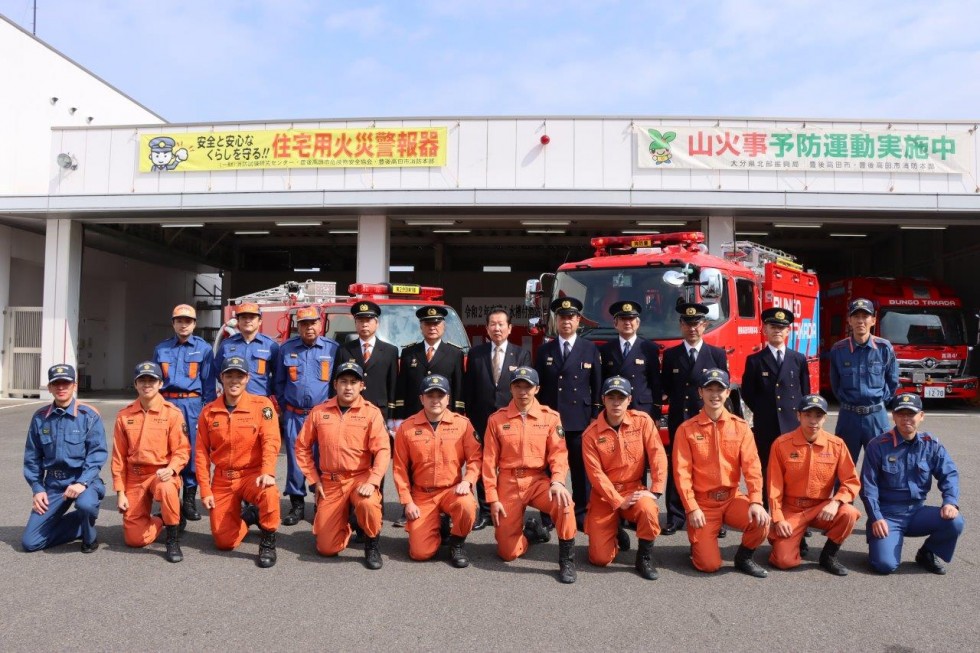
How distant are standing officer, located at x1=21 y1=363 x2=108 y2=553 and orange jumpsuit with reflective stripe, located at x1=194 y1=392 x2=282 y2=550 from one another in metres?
0.82

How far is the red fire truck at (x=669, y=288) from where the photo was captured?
746 cm

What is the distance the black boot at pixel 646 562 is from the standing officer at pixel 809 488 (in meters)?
0.88

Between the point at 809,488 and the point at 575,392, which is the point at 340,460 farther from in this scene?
the point at 809,488

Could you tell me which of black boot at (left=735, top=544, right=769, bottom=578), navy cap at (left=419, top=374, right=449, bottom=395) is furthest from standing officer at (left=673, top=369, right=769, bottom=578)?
navy cap at (left=419, top=374, right=449, bottom=395)

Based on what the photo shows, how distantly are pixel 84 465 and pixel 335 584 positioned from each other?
91.6 inches

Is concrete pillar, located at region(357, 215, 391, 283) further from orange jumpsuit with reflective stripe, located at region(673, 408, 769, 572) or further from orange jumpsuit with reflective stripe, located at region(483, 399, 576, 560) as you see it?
orange jumpsuit with reflective stripe, located at region(673, 408, 769, 572)

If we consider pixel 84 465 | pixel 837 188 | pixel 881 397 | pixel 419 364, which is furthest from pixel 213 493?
pixel 837 188

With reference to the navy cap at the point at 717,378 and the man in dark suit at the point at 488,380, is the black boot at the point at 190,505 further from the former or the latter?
the navy cap at the point at 717,378

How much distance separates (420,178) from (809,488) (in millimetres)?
11905

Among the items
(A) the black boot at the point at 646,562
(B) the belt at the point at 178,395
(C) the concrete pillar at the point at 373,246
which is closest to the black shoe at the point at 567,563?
(A) the black boot at the point at 646,562

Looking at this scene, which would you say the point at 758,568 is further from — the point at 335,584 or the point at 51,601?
the point at 51,601

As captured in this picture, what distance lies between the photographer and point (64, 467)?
5.25 metres

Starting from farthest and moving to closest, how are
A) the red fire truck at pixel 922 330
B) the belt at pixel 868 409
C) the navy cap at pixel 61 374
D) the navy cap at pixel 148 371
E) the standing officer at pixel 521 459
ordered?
the red fire truck at pixel 922 330 → the belt at pixel 868 409 → the navy cap at pixel 148 371 → the navy cap at pixel 61 374 → the standing officer at pixel 521 459

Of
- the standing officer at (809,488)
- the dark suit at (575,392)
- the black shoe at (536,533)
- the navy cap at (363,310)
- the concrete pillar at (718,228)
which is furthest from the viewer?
the concrete pillar at (718,228)
